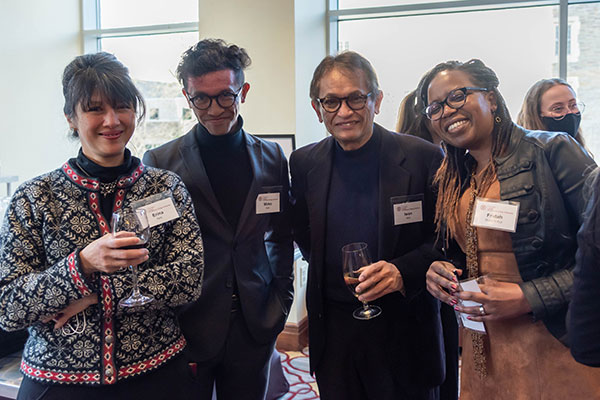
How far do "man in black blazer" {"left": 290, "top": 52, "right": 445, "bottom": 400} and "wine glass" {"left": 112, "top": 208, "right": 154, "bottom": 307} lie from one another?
0.69 metres

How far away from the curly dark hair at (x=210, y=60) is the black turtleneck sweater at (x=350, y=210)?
553mm

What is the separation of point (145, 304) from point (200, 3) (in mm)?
3416

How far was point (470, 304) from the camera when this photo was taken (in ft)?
4.83

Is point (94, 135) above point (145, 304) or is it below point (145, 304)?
above

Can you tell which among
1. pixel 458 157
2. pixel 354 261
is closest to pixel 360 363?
pixel 354 261

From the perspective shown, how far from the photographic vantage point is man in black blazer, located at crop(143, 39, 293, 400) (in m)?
1.87

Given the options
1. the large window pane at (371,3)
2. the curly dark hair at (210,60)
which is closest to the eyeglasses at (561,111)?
the large window pane at (371,3)

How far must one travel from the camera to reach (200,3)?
166 inches

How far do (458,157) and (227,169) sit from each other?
2.87 feet

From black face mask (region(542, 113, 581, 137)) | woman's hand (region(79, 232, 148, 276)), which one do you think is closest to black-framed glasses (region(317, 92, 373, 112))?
woman's hand (region(79, 232, 148, 276))

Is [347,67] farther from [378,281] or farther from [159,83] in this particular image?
[159,83]

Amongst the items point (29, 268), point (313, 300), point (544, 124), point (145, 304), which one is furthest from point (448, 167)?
point (544, 124)

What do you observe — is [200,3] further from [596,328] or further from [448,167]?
[596,328]

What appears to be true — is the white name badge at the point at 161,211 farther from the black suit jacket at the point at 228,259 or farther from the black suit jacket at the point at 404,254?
the black suit jacket at the point at 404,254
